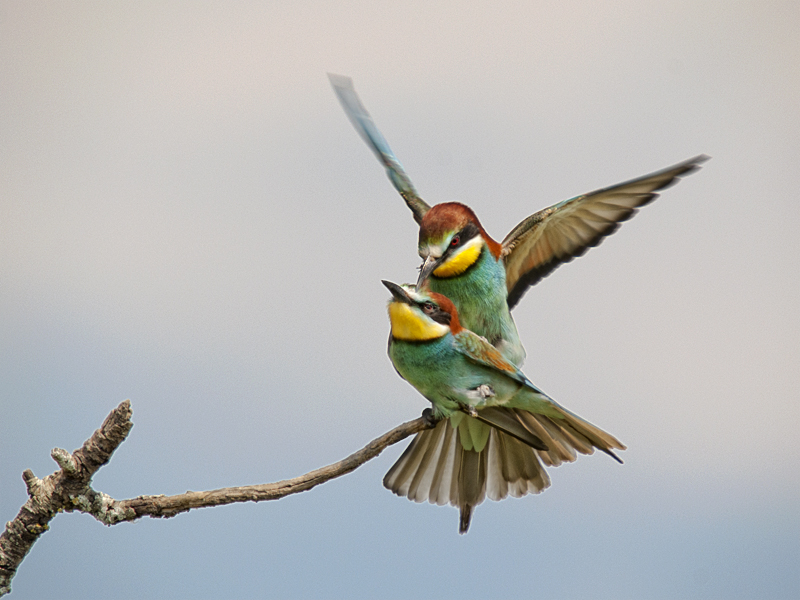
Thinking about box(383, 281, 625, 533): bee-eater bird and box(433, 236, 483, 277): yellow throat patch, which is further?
box(433, 236, 483, 277): yellow throat patch

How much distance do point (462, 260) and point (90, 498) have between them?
1292 mm

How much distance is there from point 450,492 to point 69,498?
3.69ft

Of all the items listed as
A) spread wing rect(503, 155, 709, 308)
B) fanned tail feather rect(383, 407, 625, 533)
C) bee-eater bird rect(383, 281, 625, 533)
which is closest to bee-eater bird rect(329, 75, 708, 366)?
spread wing rect(503, 155, 709, 308)

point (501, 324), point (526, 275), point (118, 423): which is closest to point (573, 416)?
point (501, 324)

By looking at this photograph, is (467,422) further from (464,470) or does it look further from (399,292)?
(399,292)

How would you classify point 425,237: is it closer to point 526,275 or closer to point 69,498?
point 526,275

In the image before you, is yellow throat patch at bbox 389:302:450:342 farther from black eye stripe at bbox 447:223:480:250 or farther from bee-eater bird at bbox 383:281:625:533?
black eye stripe at bbox 447:223:480:250

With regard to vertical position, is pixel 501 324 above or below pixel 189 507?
above

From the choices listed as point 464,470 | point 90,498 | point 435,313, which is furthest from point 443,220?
point 90,498

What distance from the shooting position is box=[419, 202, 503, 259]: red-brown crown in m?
2.55

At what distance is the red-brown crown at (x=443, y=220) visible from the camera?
8.38 ft

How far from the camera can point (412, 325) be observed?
2.28 m

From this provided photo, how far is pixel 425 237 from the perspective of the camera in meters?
2.56

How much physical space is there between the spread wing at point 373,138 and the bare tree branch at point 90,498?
1.16 metres
